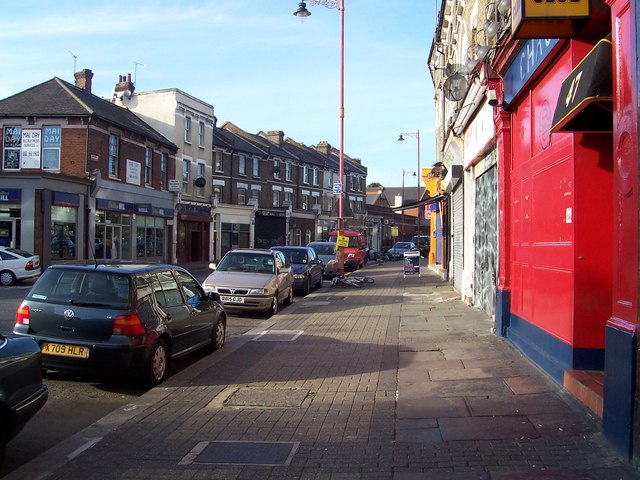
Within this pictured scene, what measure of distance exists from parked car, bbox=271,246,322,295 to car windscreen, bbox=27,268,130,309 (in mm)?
11186

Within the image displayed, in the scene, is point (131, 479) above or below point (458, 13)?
below

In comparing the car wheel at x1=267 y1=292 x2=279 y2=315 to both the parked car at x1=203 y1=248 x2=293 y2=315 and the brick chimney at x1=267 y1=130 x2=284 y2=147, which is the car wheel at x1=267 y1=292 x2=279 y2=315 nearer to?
the parked car at x1=203 y1=248 x2=293 y2=315

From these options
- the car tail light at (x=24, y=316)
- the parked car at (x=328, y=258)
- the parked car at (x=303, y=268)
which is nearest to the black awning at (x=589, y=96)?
the car tail light at (x=24, y=316)

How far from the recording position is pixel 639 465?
3965mm

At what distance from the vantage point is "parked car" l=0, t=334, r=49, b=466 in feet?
13.7

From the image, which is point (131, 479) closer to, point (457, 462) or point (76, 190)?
point (457, 462)

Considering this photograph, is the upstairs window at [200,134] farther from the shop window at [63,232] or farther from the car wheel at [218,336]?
the car wheel at [218,336]

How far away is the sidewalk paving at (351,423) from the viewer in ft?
14.3

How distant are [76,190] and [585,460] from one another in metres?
27.0

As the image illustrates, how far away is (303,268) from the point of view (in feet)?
62.2

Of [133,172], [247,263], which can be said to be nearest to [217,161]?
[133,172]

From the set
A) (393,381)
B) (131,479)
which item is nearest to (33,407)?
(131,479)

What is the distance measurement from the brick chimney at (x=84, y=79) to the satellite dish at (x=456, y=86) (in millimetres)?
26366

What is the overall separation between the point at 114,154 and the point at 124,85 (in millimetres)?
9494
